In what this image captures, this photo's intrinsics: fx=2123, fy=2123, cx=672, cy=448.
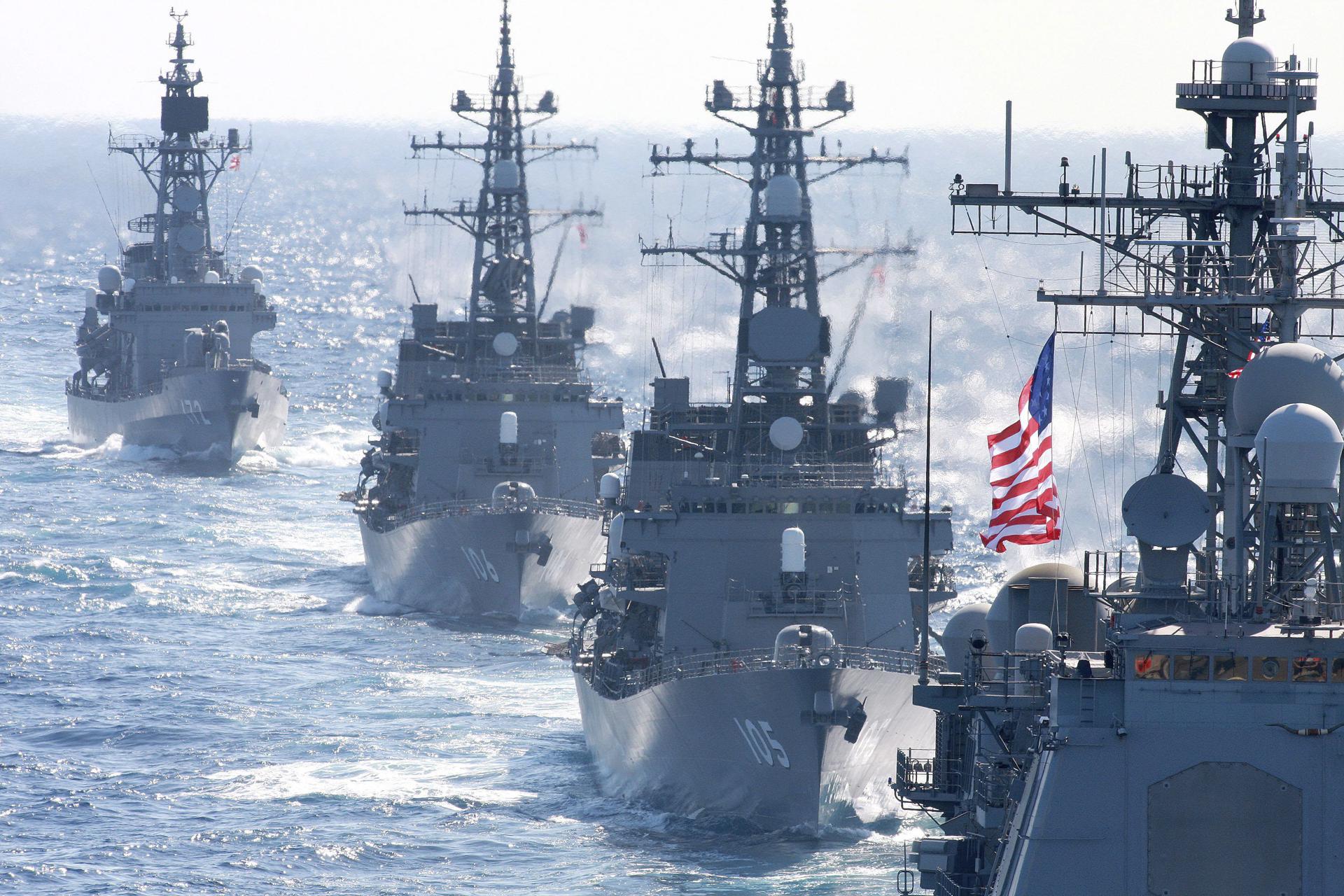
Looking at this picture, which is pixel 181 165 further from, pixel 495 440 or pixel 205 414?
pixel 495 440

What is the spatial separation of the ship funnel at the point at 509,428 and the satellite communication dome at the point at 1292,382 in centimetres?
2800

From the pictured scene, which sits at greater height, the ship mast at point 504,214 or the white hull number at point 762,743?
the ship mast at point 504,214

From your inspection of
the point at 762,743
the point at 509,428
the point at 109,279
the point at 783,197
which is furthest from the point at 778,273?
the point at 109,279

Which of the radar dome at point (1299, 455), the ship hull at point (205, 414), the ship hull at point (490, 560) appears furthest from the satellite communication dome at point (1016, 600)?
the ship hull at point (205, 414)

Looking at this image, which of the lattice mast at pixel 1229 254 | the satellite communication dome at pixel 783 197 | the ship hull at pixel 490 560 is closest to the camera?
the lattice mast at pixel 1229 254

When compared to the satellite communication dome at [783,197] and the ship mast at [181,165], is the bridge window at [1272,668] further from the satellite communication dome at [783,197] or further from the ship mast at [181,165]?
the ship mast at [181,165]

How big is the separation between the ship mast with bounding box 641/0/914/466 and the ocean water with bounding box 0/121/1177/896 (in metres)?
5.31

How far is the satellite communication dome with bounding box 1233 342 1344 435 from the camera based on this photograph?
14102 millimetres

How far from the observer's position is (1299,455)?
13.5 meters

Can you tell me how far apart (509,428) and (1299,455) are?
29119 millimetres

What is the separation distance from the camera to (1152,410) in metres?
46.4

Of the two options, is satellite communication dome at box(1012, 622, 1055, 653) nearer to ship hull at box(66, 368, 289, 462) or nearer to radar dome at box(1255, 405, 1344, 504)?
radar dome at box(1255, 405, 1344, 504)

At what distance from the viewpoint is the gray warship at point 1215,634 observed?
13.4 meters

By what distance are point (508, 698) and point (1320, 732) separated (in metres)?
20.7
